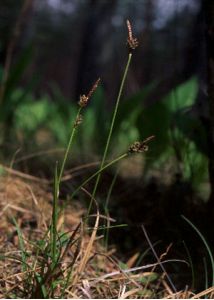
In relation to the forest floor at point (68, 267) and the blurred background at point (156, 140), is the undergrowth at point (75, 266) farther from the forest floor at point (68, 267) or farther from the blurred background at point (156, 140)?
the blurred background at point (156, 140)

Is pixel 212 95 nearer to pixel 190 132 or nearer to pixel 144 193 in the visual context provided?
pixel 190 132

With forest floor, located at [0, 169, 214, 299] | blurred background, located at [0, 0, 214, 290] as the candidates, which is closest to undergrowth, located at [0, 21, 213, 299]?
forest floor, located at [0, 169, 214, 299]

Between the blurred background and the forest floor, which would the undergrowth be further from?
the blurred background

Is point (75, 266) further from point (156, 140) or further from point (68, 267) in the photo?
point (156, 140)

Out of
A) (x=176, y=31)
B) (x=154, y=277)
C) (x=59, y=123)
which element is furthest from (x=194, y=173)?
(x=59, y=123)

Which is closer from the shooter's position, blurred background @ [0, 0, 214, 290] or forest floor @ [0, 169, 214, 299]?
forest floor @ [0, 169, 214, 299]

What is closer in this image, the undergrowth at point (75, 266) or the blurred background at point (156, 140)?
the undergrowth at point (75, 266)

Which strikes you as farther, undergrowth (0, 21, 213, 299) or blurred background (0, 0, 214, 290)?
blurred background (0, 0, 214, 290)

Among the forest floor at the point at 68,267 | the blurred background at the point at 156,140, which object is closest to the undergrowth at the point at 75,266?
the forest floor at the point at 68,267
